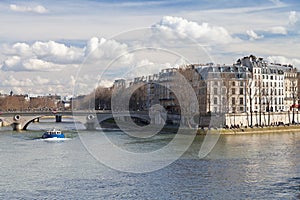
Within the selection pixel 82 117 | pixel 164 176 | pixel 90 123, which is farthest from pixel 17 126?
pixel 164 176

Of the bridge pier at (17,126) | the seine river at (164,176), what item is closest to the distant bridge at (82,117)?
the bridge pier at (17,126)

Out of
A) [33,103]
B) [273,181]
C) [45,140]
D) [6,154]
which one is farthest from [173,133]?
[33,103]

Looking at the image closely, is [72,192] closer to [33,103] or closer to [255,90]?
[255,90]

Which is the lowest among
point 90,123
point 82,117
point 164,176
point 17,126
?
point 164,176

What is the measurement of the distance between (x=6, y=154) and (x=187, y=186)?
547 inches

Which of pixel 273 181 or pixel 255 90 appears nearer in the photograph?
pixel 273 181

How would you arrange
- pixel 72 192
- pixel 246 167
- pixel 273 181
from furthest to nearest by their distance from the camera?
1. pixel 246 167
2. pixel 273 181
3. pixel 72 192

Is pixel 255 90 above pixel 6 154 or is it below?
above

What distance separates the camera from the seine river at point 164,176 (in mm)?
18703

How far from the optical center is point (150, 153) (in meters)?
30.2

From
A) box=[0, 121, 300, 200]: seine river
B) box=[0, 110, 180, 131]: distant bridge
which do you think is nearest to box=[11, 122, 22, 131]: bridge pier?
box=[0, 110, 180, 131]: distant bridge

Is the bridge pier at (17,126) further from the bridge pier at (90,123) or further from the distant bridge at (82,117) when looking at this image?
the bridge pier at (90,123)

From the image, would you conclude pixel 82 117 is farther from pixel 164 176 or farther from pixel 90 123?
pixel 164 176

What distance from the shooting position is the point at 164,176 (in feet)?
72.8
